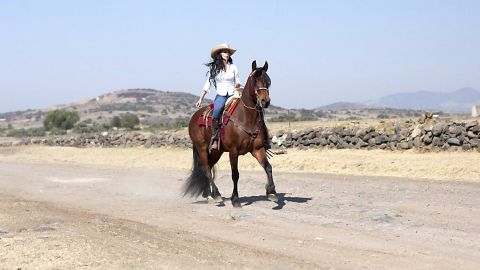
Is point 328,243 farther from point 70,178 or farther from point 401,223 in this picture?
point 70,178

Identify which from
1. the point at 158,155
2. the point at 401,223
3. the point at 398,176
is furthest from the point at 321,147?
the point at 401,223

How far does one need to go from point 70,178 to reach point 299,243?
1460 cm

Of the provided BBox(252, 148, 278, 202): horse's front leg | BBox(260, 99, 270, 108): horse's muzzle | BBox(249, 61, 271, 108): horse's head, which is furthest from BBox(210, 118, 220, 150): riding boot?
BBox(260, 99, 270, 108): horse's muzzle

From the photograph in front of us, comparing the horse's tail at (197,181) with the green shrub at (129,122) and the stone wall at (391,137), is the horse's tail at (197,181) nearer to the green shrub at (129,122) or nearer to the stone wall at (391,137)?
the stone wall at (391,137)

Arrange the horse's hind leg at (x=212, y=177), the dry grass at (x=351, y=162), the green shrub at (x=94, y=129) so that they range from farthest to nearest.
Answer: the green shrub at (x=94, y=129) < the dry grass at (x=351, y=162) < the horse's hind leg at (x=212, y=177)

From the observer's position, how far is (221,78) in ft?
43.1

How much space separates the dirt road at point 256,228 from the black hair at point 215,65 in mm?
2703

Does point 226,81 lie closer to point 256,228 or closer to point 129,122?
point 256,228

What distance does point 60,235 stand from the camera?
28.8ft

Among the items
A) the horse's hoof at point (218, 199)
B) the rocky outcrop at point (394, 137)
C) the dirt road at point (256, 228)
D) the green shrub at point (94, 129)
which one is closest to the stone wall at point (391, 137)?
the rocky outcrop at point (394, 137)

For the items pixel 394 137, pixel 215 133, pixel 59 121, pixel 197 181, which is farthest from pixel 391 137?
pixel 59 121

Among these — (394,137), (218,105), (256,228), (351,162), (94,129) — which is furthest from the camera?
(94,129)

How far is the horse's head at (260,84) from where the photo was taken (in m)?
11.9

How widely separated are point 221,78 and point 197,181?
2.64m
